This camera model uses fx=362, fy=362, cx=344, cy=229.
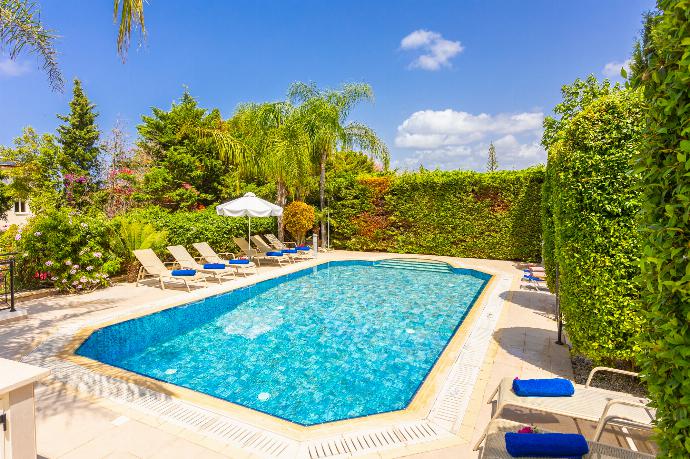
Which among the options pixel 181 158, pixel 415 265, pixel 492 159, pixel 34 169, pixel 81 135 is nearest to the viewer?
pixel 415 265

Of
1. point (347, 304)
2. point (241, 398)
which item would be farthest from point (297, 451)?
point (347, 304)

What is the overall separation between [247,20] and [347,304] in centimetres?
1798

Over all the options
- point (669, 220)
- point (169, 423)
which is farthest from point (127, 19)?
point (669, 220)

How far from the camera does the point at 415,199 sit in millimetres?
→ 18641

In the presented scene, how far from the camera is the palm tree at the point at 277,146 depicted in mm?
18047

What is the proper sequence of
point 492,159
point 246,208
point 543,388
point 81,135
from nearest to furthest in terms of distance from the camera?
point 543,388, point 246,208, point 81,135, point 492,159

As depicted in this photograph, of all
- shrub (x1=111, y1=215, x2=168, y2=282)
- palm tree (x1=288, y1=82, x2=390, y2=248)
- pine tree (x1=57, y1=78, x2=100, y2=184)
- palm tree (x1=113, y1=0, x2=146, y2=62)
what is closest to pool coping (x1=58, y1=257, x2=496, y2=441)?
palm tree (x1=113, y1=0, x2=146, y2=62)

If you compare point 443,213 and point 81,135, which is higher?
point 81,135

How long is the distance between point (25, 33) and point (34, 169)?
2590cm

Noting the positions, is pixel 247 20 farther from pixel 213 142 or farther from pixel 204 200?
pixel 204 200

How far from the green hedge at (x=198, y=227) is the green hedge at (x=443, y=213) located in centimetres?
569

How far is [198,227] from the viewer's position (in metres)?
14.4

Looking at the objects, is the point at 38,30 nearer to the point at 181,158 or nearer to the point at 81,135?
the point at 181,158

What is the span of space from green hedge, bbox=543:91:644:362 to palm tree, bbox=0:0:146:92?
6.78 meters
